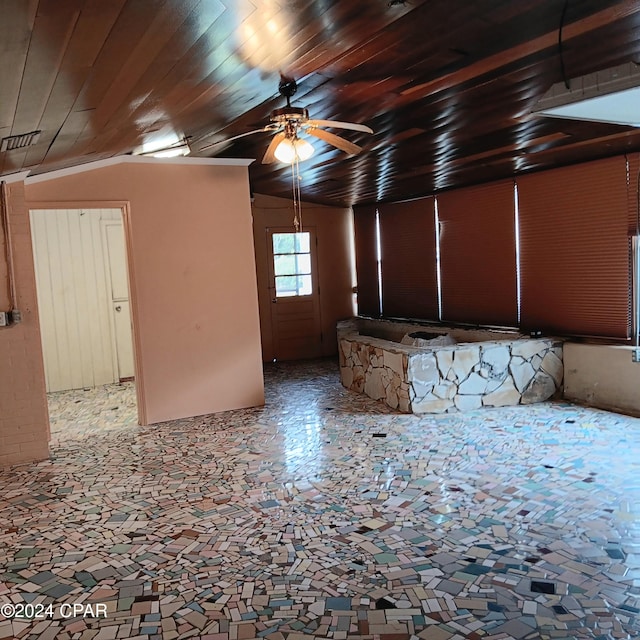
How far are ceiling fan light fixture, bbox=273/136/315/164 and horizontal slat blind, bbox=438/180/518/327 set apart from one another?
10.5 feet

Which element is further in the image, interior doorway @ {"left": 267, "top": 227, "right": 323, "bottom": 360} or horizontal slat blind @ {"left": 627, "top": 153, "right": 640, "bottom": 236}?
interior doorway @ {"left": 267, "top": 227, "right": 323, "bottom": 360}

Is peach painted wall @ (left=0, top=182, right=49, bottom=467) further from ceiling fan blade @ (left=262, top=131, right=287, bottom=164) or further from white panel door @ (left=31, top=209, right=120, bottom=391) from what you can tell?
white panel door @ (left=31, top=209, right=120, bottom=391)

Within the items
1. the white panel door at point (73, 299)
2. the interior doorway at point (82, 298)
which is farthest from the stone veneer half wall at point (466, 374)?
the white panel door at point (73, 299)

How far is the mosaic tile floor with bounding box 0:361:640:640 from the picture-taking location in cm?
228

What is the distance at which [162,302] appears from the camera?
206 inches

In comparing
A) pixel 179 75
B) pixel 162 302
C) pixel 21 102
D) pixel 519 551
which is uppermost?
pixel 179 75

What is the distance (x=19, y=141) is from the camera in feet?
9.21

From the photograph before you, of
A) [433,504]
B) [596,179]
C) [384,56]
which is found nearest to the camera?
[384,56]

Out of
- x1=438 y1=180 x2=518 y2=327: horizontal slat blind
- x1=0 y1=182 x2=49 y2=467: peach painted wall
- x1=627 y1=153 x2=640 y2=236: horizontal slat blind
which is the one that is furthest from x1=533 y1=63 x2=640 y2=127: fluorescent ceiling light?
x1=0 y1=182 x2=49 y2=467: peach painted wall

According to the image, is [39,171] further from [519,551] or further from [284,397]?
[519,551]

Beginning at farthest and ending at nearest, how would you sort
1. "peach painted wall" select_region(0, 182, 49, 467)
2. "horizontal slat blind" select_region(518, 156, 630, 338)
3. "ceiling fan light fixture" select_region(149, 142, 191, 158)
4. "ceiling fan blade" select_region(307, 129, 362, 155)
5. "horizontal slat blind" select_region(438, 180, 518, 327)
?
"horizontal slat blind" select_region(438, 180, 518, 327) → "horizontal slat blind" select_region(518, 156, 630, 338) → "ceiling fan light fixture" select_region(149, 142, 191, 158) → "peach painted wall" select_region(0, 182, 49, 467) → "ceiling fan blade" select_region(307, 129, 362, 155)

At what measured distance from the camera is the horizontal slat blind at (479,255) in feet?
19.8

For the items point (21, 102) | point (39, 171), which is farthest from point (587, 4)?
point (39, 171)

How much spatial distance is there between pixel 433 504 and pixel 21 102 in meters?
2.79
